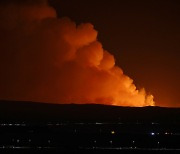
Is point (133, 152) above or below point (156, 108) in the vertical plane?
below

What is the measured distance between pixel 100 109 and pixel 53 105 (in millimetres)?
10993

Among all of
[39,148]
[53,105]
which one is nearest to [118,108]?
[53,105]

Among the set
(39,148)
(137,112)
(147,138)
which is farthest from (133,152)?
(137,112)

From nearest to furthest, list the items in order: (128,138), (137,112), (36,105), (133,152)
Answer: (133,152) < (128,138) < (137,112) < (36,105)

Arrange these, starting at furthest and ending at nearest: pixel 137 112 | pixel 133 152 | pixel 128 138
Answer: pixel 137 112, pixel 128 138, pixel 133 152

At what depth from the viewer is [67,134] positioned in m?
50.1

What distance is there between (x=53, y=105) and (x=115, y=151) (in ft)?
232

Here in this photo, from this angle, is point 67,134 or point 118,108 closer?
point 67,134

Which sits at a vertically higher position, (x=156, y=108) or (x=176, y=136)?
(x=156, y=108)

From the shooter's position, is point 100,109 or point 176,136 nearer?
point 176,136

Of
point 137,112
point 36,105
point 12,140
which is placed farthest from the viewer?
point 36,105

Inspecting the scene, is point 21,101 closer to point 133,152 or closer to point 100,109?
point 100,109

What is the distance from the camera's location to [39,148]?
40.2 m

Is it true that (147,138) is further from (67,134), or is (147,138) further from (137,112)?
(137,112)
